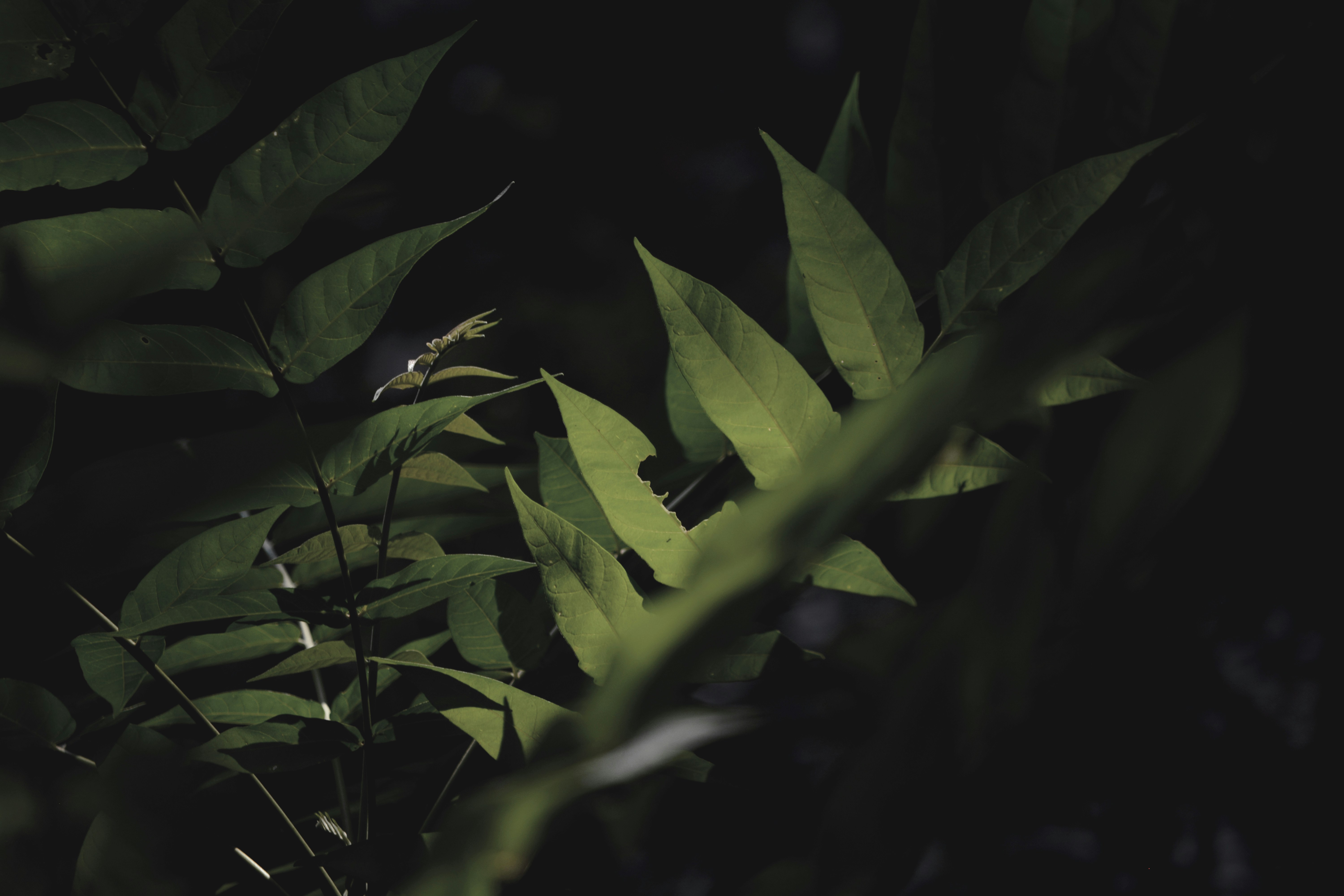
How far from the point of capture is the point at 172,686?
0.83ft

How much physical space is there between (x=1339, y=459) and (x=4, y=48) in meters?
0.50

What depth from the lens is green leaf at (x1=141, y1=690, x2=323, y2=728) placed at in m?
0.28

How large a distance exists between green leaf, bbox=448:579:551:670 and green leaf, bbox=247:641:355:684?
1.5 inches

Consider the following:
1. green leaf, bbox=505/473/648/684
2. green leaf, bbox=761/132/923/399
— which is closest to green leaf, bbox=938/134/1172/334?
green leaf, bbox=761/132/923/399

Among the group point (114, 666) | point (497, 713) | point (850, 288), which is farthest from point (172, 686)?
point (850, 288)

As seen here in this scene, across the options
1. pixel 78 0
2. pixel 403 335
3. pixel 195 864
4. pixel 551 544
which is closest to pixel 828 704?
pixel 551 544

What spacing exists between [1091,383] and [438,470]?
0.73 ft

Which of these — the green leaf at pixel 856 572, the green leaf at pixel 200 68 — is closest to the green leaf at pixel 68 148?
the green leaf at pixel 200 68

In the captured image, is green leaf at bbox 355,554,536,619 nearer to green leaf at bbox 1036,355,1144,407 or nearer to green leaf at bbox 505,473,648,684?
green leaf at bbox 505,473,648,684

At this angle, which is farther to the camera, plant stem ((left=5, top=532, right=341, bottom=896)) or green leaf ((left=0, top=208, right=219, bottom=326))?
plant stem ((left=5, top=532, right=341, bottom=896))

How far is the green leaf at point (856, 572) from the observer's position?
8.5 inches

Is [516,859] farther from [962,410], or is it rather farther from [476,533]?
[476,533]

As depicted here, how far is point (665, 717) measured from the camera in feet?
0.35

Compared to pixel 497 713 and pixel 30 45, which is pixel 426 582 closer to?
pixel 497 713
